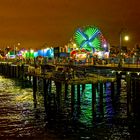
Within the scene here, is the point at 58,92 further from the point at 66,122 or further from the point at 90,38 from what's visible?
the point at 90,38

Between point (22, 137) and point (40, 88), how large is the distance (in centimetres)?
3760

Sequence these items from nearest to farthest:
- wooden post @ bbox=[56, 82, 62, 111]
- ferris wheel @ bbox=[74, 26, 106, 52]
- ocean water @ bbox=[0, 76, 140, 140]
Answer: ocean water @ bbox=[0, 76, 140, 140] → wooden post @ bbox=[56, 82, 62, 111] → ferris wheel @ bbox=[74, 26, 106, 52]

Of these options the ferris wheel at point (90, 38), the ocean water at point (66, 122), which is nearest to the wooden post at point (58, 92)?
the ocean water at point (66, 122)

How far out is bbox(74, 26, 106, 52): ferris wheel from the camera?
8700 cm

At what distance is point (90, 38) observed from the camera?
8756 cm

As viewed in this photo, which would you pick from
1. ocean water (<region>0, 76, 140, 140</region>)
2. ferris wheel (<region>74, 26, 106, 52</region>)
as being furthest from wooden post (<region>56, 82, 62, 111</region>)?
ferris wheel (<region>74, 26, 106, 52</region>)

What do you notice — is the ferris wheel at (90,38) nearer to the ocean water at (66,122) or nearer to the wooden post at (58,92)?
the ocean water at (66,122)

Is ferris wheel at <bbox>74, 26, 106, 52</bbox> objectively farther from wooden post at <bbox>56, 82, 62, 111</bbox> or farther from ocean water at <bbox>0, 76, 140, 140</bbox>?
wooden post at <bbox>56, 82, 62, 111</bbox>

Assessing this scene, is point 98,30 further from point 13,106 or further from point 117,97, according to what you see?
point 13,106

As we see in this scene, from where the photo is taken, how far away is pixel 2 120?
129ft

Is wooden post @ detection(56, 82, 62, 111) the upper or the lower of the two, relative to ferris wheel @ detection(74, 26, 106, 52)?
lower

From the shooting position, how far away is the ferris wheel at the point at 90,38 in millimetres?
87000

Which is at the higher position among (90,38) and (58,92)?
(90,38)

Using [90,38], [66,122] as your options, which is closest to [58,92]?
[66,122]
